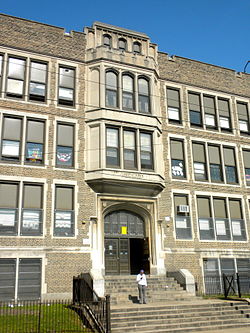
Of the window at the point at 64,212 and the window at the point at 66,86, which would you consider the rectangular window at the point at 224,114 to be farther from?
the window at the point at 64,212

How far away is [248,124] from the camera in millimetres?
26109

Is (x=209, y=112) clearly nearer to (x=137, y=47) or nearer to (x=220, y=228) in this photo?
(x=137, y=47)

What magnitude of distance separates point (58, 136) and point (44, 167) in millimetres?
2061

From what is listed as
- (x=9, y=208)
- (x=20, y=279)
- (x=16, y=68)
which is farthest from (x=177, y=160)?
(x=20, y=279)

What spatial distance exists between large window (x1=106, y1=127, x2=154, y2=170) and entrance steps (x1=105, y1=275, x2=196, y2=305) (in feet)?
19.6

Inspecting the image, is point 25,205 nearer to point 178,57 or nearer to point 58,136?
point 58,136

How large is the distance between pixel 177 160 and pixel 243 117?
686cm

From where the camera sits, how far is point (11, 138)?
19125mm

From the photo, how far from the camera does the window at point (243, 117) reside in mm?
25875

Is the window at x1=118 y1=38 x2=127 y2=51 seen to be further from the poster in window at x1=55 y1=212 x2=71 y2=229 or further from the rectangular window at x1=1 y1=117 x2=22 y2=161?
the poster in window at x1=55 y1=212 x2=71 y2=229

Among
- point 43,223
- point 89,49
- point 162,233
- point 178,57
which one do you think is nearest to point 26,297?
point 43,223

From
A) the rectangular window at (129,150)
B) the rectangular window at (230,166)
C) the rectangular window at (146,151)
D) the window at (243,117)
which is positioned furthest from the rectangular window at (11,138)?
the window at (243,117)

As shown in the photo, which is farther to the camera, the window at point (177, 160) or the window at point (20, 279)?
the window at point (177, 160)

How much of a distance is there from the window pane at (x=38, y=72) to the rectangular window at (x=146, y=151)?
652cm
